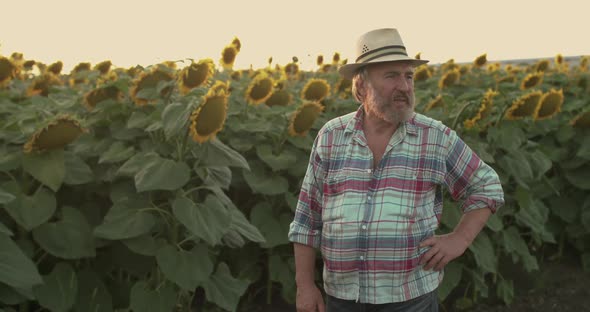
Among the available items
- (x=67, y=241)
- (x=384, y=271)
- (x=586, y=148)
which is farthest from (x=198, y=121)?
(x=586, y=148)

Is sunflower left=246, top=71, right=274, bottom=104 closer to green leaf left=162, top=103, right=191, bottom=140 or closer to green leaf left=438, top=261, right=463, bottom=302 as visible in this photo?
green leaf left=162, top=103, right=191, bottom=140

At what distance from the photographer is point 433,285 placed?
2.60 metres

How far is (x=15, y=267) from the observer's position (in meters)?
2.68

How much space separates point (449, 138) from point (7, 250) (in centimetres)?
166

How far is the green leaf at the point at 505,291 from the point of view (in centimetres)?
481

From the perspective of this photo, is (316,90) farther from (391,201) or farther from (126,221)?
(391,201)

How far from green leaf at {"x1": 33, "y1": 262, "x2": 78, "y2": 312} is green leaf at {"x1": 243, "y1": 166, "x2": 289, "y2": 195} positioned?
1024 millimetres

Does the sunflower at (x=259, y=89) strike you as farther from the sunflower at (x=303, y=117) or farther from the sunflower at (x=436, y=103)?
the sunflower at (x=436, y=103)

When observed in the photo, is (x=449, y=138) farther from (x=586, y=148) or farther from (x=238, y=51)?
(x=238, y=51)

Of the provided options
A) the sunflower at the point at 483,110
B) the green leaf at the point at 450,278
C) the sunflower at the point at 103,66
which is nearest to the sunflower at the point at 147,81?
the sunflower at the point at 483,110

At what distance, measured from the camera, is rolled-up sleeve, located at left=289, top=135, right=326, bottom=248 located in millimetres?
2668

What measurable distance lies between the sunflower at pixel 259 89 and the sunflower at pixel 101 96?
2.68 feet

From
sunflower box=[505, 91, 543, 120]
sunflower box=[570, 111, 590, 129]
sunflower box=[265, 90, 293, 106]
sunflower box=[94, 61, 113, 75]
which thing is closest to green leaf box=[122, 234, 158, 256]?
sunflower box=[265, 90, 293, 106]

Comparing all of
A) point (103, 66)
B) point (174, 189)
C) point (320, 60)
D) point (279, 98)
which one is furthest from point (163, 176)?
point (320, 60)
